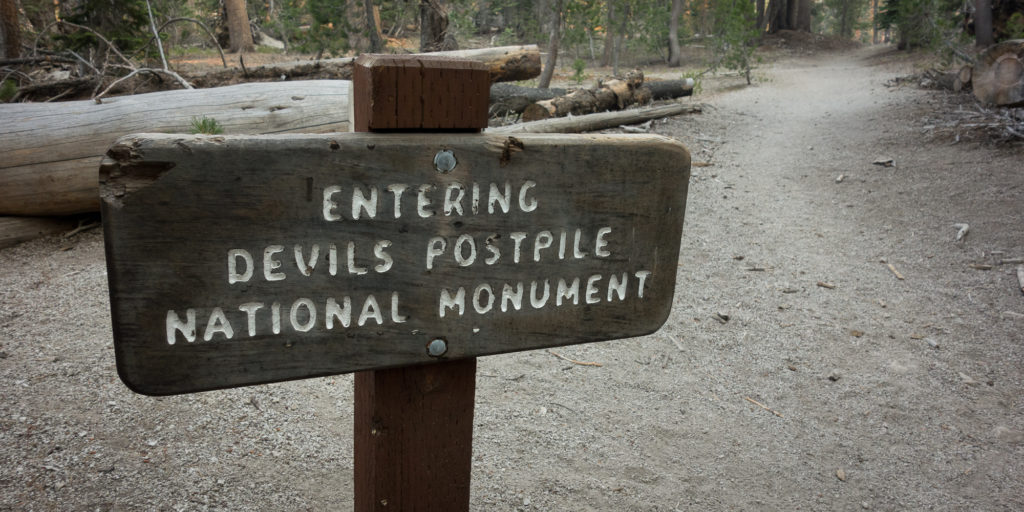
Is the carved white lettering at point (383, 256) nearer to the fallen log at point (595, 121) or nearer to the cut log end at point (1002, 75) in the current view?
the fallen log at point (595, 121)

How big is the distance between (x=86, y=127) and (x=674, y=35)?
19149 mm

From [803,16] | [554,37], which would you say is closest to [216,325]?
[554,37]

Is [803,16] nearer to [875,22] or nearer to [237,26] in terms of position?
[875,22]

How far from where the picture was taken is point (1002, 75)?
23.2 ft

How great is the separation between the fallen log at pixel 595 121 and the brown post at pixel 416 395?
6.28m

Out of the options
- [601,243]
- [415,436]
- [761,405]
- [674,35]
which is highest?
[674,35]

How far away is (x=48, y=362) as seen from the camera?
3.46 meters

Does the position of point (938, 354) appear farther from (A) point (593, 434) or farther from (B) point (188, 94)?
(B) point (188, 94)

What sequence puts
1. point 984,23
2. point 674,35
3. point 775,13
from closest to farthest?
1. point 984,23
2. point 674,35
3. point 775,13

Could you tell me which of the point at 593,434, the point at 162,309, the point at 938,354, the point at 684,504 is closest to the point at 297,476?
the point at 593,434

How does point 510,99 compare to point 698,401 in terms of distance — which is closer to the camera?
point 698,401

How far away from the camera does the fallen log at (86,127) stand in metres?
5.03

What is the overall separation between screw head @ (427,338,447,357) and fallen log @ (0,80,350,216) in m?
4.88

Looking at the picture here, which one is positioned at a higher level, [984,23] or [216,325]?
[984,23]
